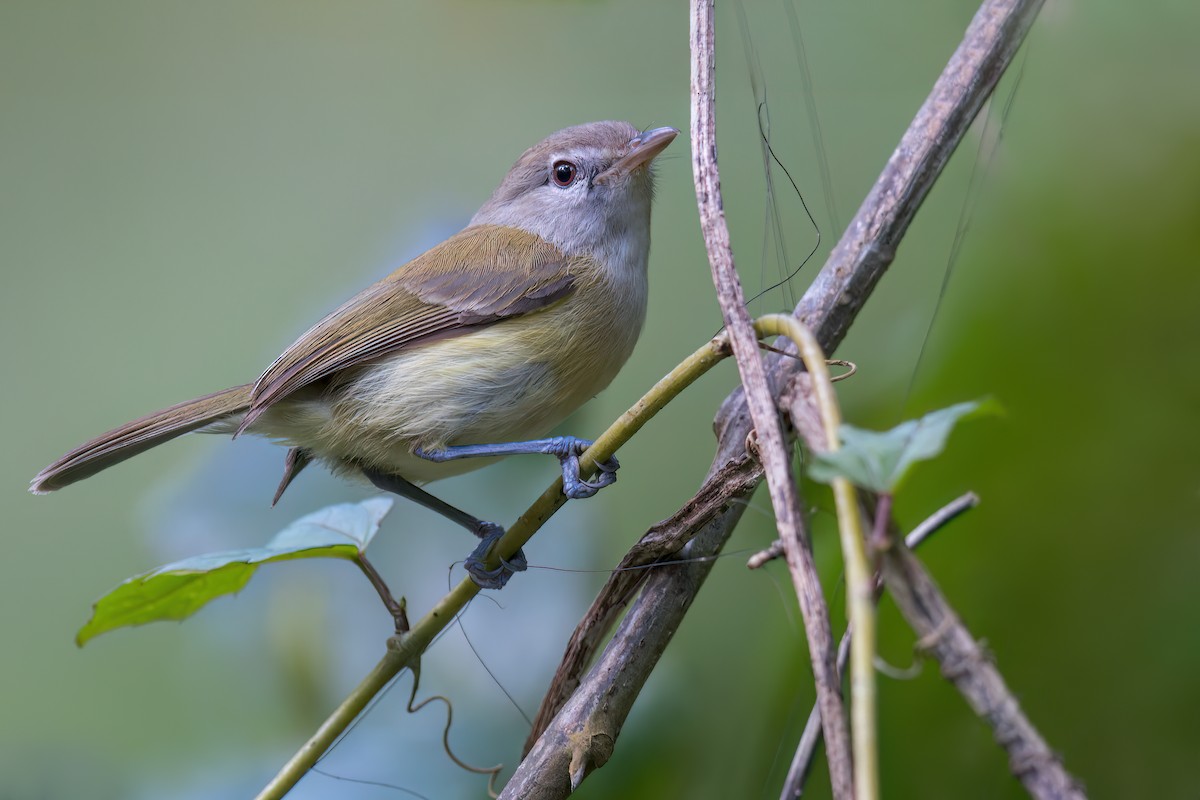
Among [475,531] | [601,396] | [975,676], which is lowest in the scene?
[601,396]

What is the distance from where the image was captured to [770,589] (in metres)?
2.03

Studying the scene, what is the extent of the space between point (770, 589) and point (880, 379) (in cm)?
55

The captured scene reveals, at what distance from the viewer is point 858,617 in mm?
613

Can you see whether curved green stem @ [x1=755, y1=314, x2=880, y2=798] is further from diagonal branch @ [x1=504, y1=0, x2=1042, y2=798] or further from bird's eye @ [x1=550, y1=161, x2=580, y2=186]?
bird's eye @ [x1=550, y1=161, x2=580, y2=186]

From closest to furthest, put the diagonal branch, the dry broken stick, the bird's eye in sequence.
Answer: the dry broken stick → the diagonal branch → the bird's eye

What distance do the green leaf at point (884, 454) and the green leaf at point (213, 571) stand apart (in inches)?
35.7

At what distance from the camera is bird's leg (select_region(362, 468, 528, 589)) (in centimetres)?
157

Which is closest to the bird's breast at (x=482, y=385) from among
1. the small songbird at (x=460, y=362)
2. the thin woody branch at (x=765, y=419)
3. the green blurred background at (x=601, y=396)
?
the small songbird at (x=460, y=362)

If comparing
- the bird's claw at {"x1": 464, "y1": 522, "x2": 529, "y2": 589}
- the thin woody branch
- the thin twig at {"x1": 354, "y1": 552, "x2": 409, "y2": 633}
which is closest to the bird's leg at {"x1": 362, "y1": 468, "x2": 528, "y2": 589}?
the bird's claw at {"x1": 464, "y1": 522, "x2": 529, "y2": 589}

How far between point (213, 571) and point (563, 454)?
0.61 meters

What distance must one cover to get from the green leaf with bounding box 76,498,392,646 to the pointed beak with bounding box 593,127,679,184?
0.96 metres

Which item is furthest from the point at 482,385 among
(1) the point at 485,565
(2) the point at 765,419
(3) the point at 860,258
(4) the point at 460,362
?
(2) the point at 765,419

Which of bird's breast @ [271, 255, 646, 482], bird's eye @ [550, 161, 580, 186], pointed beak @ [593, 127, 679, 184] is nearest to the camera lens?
bird's breast @ [271, 255, 646, 482]

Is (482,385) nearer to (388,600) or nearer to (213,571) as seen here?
(388,600)
